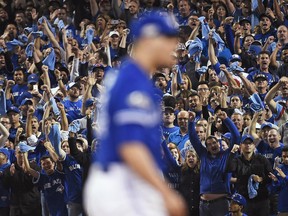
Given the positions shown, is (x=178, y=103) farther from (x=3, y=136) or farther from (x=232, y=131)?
(x=3, y=136)

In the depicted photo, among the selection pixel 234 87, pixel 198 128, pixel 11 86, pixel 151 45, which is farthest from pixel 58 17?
pixel 151 45

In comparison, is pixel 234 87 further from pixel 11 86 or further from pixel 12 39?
pixel 12 39

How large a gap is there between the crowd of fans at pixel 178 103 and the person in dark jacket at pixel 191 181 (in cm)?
2

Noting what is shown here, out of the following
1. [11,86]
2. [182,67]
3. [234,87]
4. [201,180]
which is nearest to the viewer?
[201,180]

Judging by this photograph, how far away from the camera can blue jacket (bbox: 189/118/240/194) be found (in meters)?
12.2

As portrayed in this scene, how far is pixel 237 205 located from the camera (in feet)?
38.3

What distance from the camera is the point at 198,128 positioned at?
12914 millimetres

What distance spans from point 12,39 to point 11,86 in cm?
270

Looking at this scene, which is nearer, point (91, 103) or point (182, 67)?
point (91, 103)

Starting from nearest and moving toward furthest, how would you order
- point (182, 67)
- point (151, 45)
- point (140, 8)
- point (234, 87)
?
point (151, 45)
point (234, 87)
point (182, 67)
point (140, 8)

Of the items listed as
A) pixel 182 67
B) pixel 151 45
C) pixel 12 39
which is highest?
pixel 12 39

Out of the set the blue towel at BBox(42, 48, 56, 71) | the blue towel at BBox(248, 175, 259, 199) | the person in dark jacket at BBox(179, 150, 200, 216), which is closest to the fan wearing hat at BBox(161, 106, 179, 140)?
the person in dark jacket at BBox(179, 150, 200, 216)

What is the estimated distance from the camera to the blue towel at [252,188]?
12250mm

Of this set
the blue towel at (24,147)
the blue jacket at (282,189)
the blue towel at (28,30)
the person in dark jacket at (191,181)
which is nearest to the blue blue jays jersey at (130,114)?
the blue jacket at (282,189)
